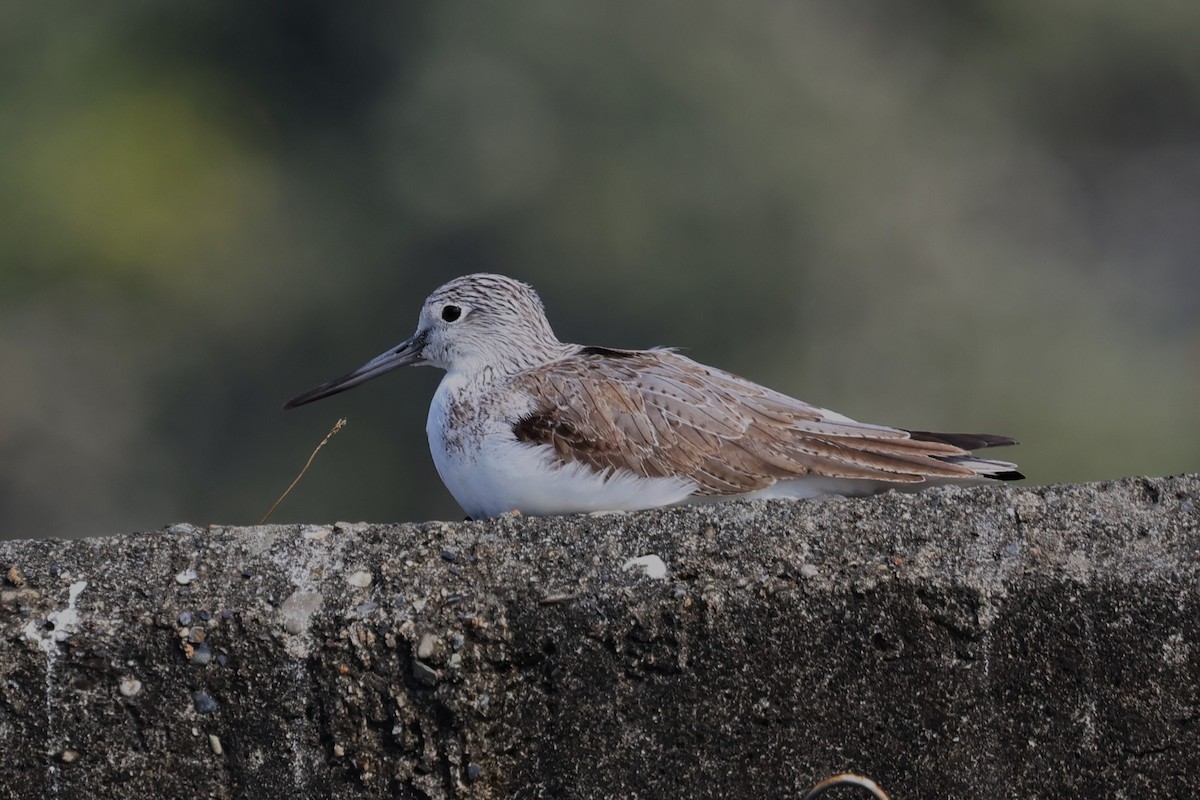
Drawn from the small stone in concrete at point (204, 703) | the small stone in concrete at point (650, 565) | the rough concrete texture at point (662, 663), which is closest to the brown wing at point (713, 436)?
the rough concrete texture at point (662, 663)

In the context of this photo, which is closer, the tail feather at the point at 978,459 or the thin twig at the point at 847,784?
the thin twig at the point at 847,784

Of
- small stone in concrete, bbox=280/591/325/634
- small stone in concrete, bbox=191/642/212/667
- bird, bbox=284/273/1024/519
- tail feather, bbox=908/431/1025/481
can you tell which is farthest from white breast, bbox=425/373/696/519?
small stone in concrete, bbox=191/642/212/667

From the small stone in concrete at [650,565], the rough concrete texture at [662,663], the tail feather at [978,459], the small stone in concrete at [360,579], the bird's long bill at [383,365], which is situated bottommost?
the rough concrete texture at [662,663]

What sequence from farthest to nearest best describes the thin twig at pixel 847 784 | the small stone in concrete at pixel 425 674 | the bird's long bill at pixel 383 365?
the bird's long bill at pixel 383 365, the small stone in concrete at pixel 425 674, the thin twig at pixel 847 784

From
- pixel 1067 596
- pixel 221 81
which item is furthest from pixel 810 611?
pixel 221 81

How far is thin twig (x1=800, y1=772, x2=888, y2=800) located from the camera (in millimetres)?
3016

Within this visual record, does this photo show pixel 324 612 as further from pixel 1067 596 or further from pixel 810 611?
pixel 1067 596

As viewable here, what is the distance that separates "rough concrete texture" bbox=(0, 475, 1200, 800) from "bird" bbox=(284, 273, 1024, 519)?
5.12ft

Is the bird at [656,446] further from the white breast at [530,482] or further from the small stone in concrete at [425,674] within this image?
the small stone in concrete at [425,674]

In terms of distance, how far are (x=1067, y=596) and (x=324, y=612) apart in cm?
144

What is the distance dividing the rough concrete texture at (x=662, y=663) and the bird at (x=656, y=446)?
1.56 m

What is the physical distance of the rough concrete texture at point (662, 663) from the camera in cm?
311

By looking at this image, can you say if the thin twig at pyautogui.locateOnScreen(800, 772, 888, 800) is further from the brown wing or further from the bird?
the brown wing

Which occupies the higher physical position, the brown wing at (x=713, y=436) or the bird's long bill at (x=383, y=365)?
the bird's long bill at (x=383, y=365)
